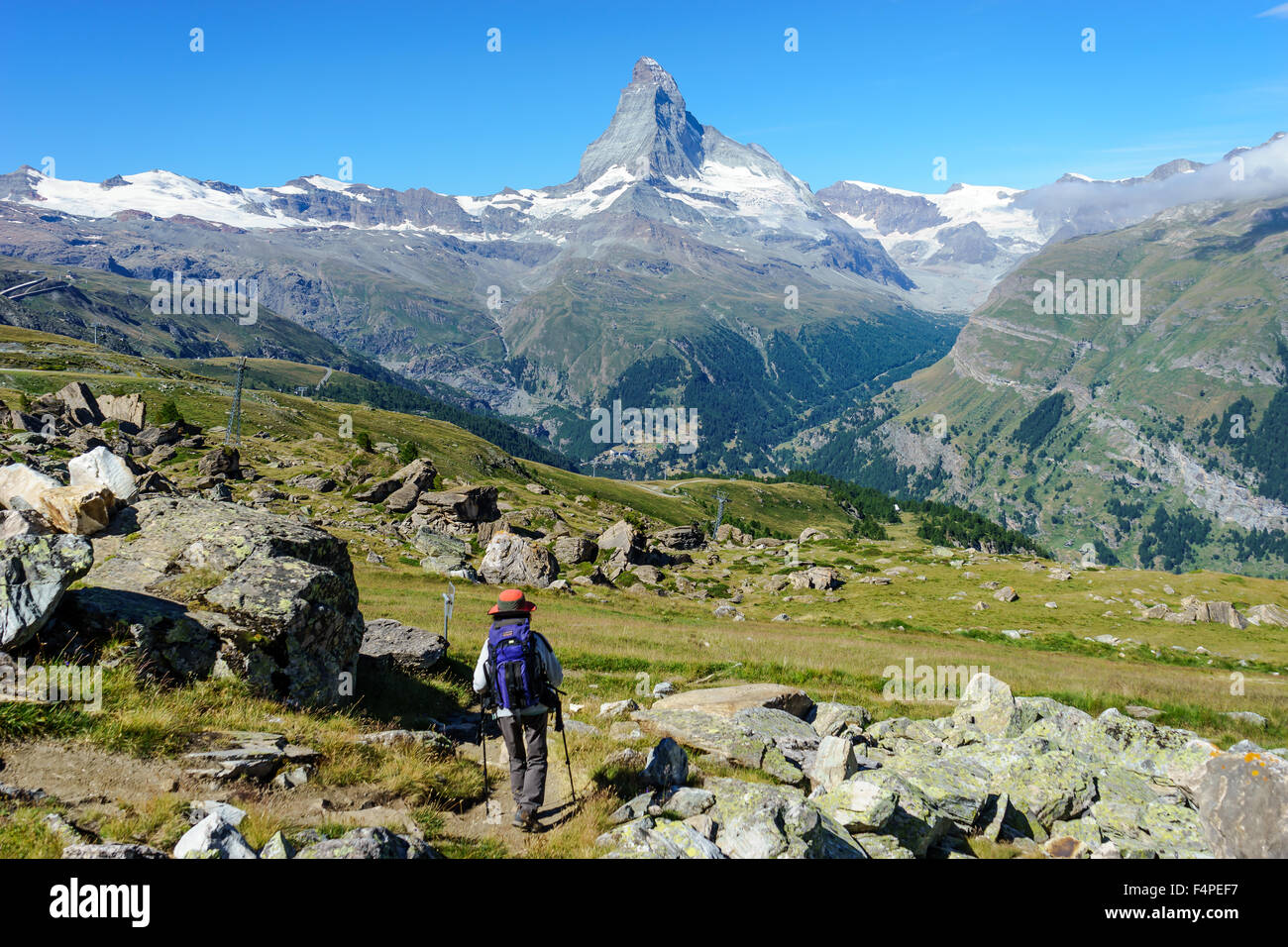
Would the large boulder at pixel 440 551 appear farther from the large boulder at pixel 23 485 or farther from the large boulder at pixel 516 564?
the large boulder at pixel 23 485

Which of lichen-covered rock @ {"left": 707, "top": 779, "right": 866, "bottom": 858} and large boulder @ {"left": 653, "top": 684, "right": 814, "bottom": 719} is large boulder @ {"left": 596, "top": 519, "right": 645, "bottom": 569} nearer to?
large boulder @ {"left": 653, "top": 684, "right": 814, "bottom": 719}

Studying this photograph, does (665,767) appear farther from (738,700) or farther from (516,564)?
(516,564)

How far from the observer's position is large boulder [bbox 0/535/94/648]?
1155 cm

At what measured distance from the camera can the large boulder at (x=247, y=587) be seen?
48.4 ft

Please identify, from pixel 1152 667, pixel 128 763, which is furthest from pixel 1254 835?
pixel 1152 667

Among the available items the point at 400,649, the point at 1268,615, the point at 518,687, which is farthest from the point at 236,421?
the point at 1268,615

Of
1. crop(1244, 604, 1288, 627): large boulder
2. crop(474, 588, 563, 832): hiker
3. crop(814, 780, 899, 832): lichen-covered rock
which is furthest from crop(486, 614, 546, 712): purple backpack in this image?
crop(1244, 604, 1288, 627): large boulder

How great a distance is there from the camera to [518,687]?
41.3 ft

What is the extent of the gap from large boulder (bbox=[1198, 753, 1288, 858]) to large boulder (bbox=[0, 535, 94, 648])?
74.1ft

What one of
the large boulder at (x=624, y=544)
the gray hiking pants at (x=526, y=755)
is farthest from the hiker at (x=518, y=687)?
the large boulder at (x=624, y=544)

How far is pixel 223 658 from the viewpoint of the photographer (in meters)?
14.4
